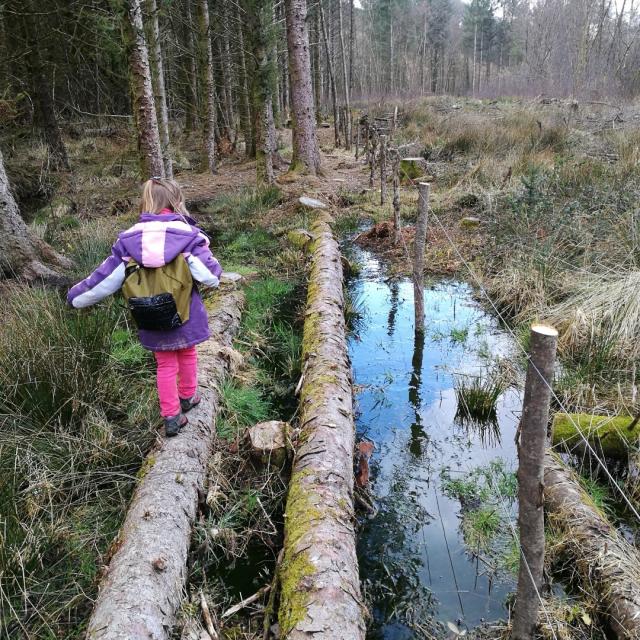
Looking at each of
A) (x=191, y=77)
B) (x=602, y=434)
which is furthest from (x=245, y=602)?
(x=191, y=77)

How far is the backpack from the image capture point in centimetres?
289

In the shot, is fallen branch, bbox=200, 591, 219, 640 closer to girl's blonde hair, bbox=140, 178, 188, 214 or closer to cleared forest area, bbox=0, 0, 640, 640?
cleared forest area, bbox=0, 0, 640, 640

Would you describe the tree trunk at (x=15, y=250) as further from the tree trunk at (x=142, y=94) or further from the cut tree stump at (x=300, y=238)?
the cut tree stump at (x=300, y=238)

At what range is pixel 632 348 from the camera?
176 inches

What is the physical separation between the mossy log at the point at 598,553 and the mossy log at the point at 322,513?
48.0 inches

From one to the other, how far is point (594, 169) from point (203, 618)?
8935 mm

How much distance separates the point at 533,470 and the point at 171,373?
215 cm

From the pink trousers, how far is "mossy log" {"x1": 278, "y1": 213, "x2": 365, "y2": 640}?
858 mm

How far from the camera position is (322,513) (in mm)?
2660

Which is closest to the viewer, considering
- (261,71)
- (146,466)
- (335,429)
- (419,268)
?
(146,466)

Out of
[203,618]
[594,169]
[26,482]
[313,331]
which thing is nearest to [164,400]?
[26,482]

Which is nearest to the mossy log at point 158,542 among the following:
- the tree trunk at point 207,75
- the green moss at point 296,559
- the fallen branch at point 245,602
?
the fallen branch at point 245,602

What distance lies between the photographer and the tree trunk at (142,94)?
6.70m

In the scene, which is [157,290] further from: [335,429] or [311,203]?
[311,203]
